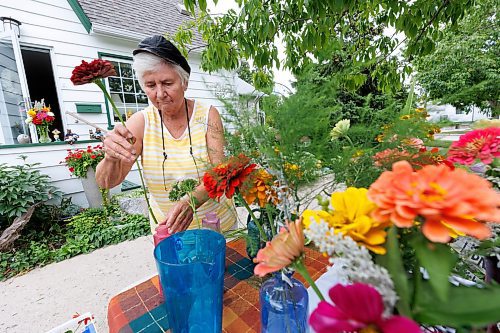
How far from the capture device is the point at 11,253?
295 centimetres

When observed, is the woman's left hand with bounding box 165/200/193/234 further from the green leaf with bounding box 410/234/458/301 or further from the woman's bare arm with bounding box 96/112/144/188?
the green leaf with bounding box 410/234/458/301

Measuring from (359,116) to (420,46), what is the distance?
177 cm

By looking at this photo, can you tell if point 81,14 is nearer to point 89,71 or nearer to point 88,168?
point 88,168

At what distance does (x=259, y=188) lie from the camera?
0.59m

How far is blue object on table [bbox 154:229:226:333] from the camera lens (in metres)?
0.52

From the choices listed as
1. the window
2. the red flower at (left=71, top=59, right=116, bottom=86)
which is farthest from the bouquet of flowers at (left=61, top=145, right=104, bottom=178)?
the red flower at (left=71, top=59, right=116, bottom=86)

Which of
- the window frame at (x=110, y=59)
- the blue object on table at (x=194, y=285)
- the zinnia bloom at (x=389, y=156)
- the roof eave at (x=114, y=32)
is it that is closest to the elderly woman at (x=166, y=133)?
the blue object on table at (x=194, y=285)

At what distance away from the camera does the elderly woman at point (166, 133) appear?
3.92 ft

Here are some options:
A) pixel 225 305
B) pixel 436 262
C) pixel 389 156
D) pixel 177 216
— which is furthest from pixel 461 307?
pixel 177 216

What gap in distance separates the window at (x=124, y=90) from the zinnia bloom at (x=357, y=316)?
480cm

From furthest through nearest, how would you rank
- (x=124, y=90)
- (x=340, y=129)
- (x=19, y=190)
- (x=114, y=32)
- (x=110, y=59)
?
1. (x=124, y=90)
2. (x=110, y=59)
3. (x=114, y=32)
4. (x=19, y=190)
5. (x=340, y=129)

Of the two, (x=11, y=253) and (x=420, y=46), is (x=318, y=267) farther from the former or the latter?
(x=11, y=253)

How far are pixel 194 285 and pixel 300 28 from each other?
6.21ft

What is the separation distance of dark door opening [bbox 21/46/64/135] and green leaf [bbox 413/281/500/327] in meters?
5.10
